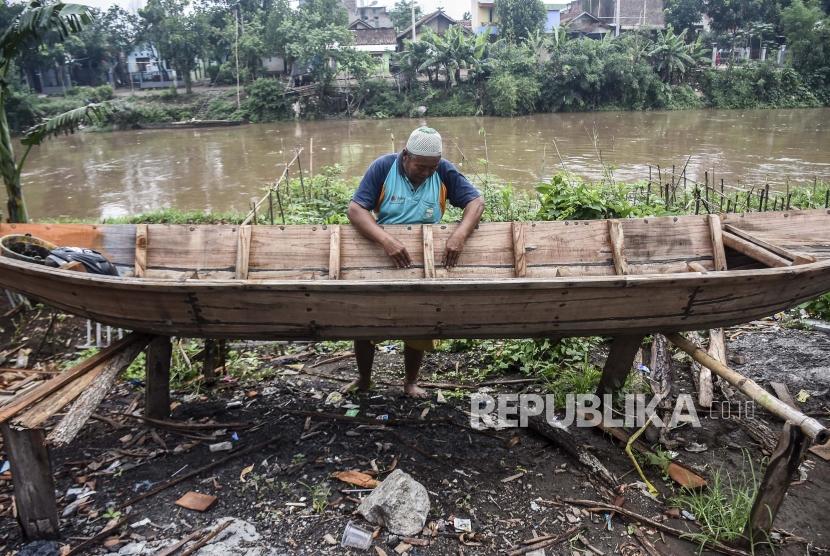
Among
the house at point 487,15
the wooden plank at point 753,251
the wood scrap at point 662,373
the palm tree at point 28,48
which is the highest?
the house at point 487,15

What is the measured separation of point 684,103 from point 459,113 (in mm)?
11681

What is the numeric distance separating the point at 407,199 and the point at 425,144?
0.46 metres

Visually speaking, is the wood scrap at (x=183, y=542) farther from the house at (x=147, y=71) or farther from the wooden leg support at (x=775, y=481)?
the house at (x=147, y=71)

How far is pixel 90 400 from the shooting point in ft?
8.39

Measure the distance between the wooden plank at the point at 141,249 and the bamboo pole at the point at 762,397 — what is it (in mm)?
3101

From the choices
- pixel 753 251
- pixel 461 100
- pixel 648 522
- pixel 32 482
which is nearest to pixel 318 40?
pixel 461 100

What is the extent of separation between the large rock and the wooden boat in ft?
2.36

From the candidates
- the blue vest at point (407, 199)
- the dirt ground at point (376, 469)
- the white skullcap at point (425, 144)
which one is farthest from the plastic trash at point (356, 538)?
the white skullcap at point (425, 144)

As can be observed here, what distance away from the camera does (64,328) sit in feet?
14.9

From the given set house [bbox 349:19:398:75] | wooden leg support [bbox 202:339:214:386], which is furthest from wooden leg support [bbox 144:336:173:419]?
house [bbox 349:19:398:75]

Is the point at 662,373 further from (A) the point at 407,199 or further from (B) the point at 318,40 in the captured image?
(B) the point at 318,40

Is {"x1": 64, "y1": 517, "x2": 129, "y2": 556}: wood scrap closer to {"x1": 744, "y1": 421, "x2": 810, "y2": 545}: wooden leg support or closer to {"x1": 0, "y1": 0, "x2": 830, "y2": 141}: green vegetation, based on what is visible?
{"x1": 744, "y1": 421, "x2": 810, "y2": 545}: wooden leg support

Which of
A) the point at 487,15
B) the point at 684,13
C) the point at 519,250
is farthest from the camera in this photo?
the point at 487,15

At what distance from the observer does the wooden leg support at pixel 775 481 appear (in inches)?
87.7
